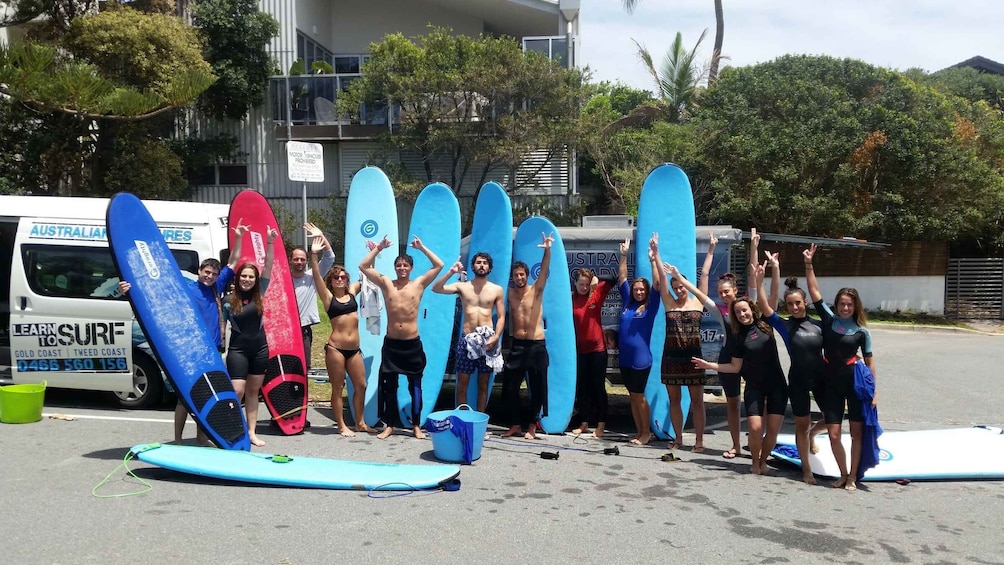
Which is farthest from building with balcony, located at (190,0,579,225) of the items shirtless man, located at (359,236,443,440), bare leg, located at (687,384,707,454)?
bare leg, located at (687,384,707,454)

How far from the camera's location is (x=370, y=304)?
24.6 feet

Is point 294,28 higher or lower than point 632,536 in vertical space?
higher

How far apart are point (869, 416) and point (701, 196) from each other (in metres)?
13.6

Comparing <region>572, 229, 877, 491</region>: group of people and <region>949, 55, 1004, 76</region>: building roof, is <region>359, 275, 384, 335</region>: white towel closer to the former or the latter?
<region>572, 229, 877, 491</region>: group of people

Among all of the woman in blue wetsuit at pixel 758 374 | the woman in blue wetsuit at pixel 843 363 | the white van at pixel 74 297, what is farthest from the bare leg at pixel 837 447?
the white van at pixel 74 297

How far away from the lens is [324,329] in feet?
39.9

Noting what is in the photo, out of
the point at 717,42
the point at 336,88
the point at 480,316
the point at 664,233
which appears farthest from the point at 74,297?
the point at 717,42

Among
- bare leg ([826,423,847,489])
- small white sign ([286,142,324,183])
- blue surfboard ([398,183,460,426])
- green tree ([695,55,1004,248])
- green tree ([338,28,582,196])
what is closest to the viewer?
bare leg ([826,423,847,489])

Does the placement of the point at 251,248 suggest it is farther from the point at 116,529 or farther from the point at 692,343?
the point at 692,343


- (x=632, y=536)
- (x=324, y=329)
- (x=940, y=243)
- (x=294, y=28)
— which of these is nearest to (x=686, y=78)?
(x=940, y=243)

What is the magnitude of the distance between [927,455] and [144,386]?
697cm

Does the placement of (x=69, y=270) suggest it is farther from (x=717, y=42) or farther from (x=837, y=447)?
(x=717, y=42)

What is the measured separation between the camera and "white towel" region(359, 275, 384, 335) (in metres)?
7.48

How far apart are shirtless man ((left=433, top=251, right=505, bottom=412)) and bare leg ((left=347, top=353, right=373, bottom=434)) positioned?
87 centimetres
